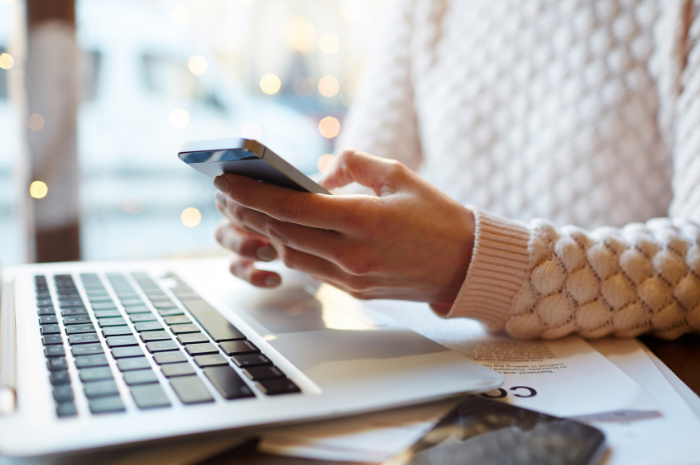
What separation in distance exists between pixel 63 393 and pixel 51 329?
0.46 ft

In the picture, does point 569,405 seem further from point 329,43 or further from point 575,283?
point 329,43

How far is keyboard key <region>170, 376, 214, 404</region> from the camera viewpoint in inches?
11.3

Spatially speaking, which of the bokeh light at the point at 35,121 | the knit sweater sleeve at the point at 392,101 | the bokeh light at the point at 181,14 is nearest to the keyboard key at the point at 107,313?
the knit sweater sleeve at the point at 392,101

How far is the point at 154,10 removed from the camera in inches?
70.7

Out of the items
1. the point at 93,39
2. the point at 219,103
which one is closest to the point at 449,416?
the point at 93,39

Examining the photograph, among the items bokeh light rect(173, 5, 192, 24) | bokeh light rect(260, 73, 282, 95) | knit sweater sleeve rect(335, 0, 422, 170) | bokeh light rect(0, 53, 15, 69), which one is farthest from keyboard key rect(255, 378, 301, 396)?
bokeh light rect(260, 73, 282, 95)

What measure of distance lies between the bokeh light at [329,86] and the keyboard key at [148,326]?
1896 mm

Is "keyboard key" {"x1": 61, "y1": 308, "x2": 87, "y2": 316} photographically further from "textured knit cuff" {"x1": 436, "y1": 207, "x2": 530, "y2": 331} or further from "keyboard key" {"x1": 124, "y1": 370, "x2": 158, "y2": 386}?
"textured knit cuff" {"x1": 436, "y1": 207, "x2": 530, "y2": 331}

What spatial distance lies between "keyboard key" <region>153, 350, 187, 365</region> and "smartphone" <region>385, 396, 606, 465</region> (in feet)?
0.54

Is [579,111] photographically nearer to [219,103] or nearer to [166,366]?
[166,366]

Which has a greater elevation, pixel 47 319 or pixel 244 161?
pixel 244 161

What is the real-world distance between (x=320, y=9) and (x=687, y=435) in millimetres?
2066

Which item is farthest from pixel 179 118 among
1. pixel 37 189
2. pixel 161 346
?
pixel 161 346

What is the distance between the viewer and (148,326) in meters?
0.41
